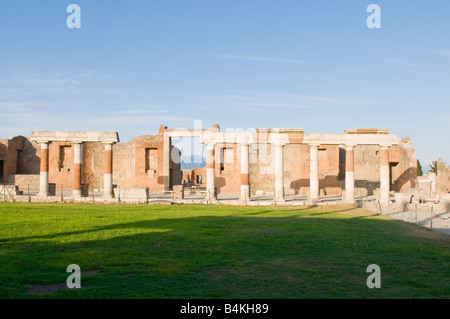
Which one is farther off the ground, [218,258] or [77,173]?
[77,173]

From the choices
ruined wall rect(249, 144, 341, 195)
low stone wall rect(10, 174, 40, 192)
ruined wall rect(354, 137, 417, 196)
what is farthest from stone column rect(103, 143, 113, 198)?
ruined wall rect(354, 137, 417, 196)

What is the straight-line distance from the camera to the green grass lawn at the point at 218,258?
22.8ft

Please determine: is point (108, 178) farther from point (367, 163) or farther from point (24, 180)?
point (367, 163)

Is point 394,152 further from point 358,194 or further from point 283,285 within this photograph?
point 283,285

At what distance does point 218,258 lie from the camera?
31.0 feet

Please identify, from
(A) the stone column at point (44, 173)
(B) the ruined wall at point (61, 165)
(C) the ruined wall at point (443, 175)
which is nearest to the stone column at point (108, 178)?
(A) the stone column at point (44, 173)

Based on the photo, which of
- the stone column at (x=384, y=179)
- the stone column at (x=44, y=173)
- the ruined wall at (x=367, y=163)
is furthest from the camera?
the ruined wall at (x=367, y=163)

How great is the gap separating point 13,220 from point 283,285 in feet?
37.4

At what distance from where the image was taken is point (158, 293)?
6629mm

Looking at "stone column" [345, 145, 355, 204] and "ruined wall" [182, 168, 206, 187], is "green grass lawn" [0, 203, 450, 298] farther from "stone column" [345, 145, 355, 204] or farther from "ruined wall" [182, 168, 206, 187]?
"ruined wall" [182, 168, 206, 187]

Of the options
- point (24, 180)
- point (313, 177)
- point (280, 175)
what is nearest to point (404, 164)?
point (313, 177)

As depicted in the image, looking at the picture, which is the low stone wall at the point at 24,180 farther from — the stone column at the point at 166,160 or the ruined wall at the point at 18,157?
the stone column at the point at 166,160
